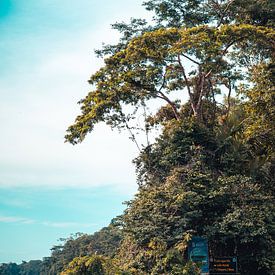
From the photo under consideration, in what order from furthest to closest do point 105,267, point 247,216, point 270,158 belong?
point 270,158 < point 247,216 < point 105,267

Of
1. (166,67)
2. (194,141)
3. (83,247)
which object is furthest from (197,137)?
(83,247)

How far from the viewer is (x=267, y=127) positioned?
45.2 ft

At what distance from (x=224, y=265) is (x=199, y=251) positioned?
778 millimetres

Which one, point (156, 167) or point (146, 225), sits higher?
point (156, 167)

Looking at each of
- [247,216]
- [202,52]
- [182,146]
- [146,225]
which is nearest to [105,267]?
[146,225]

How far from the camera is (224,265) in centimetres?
1111

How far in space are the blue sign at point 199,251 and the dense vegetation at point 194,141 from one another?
0.26 metres

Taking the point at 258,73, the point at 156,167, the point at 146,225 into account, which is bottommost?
the point at 146,225

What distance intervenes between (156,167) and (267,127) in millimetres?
4045

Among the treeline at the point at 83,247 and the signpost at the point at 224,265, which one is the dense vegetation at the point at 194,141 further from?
the treeline at the point at 83,247

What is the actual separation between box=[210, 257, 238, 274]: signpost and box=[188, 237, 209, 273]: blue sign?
0.19m

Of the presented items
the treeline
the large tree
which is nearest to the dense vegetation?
the large tree

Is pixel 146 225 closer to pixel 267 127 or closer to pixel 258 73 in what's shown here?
pixel 267 127

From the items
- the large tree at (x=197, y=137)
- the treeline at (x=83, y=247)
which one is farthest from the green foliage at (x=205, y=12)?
the treeline at (x=83, y=247)
